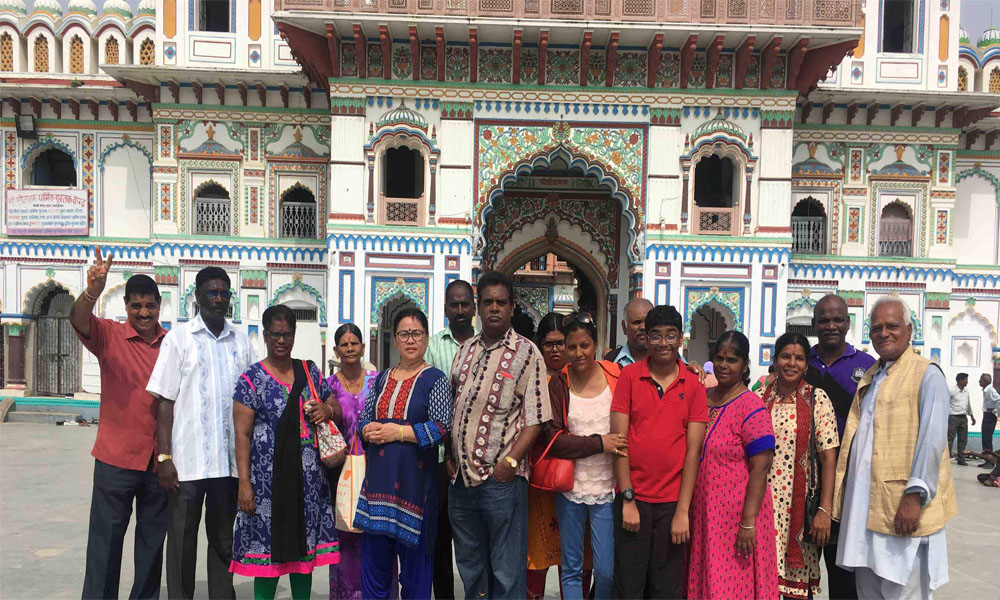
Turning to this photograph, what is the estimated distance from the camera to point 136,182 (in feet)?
43.9

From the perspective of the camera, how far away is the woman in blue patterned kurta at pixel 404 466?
3441 mm

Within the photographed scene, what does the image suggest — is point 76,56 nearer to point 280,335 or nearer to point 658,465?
point 280,335

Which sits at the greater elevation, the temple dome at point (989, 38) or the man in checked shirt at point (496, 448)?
the temple dome at point (989, 38)

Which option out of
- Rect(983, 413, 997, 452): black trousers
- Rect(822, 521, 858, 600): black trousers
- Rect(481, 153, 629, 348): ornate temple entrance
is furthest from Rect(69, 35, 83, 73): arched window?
Rect(983, 413, 997, 452): black trousers

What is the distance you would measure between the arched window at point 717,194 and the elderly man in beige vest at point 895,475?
831 centimetres

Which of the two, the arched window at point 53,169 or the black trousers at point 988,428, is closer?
the black trousers at point 988,428

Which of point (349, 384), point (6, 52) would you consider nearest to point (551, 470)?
point (349, 384)

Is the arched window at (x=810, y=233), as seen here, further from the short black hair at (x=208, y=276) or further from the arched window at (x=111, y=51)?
the arched window at (x=111, y=51)

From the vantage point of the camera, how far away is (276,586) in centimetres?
371

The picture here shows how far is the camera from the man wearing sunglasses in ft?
12.3

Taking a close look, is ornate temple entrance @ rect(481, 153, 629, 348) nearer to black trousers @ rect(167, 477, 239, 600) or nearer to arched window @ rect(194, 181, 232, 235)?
arched window @ rect(194, 181, 232, 235)

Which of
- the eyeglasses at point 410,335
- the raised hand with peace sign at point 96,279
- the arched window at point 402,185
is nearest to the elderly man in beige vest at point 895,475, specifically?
the eyeglasses at point 410,335

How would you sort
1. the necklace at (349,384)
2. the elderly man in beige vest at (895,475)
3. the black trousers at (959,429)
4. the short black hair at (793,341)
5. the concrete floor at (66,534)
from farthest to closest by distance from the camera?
the black trousers at (959,429) → the concrete floor at (66,534) → the necklace at (349,384) → the short black hair at (793,341) → the elderly man in beige vest at (895,475)

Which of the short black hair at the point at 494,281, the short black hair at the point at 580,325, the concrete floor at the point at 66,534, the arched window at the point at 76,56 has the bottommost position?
the concrete floor at the point at 66,534
